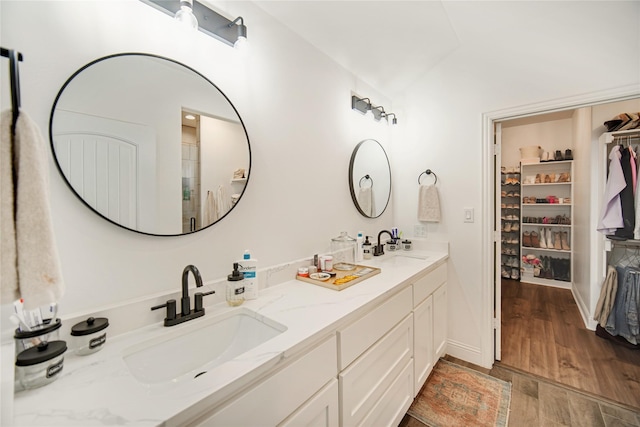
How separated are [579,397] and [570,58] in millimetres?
2198

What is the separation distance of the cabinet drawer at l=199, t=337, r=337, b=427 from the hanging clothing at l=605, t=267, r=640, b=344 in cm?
291

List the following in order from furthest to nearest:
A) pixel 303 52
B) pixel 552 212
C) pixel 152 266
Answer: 1. pixel 552 212
2. pixel 303 52
3. pixel 152 266

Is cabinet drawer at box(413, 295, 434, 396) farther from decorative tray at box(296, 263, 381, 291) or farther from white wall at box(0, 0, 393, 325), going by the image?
white wall at box(0, 0, 393, 325)

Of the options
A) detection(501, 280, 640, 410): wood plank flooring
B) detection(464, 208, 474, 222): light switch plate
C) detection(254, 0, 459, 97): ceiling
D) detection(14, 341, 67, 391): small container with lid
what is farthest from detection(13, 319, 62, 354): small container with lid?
detection(501, 280, 640, 410): wood plank flooring

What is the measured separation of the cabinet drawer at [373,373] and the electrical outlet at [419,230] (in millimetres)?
1001

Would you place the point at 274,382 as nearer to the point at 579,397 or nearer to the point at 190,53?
the point at 190,53

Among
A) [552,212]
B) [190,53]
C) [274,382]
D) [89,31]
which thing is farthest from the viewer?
[552,212]


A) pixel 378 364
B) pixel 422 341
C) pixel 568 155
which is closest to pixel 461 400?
pixel 422 341

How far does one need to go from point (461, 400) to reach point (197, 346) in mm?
1741

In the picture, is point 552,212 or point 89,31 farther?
point 552,212

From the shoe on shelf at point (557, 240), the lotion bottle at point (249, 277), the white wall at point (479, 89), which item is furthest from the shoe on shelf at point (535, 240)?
the lotion bottle at point (249, 277)

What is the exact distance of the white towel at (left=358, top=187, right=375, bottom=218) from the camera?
217cm

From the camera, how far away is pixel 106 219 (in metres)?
0.92

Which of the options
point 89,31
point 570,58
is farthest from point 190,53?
point 570,58
